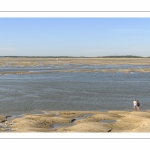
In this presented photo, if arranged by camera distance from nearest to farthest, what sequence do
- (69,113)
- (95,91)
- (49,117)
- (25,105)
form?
(49,117) → (69,113) → (25,105) → (95,91)

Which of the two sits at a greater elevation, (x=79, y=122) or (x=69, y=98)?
(x=69, y=98)

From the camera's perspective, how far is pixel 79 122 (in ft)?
54.5

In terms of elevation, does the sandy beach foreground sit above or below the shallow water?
below

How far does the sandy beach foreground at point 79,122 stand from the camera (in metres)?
15.0

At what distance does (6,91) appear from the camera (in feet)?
96.2

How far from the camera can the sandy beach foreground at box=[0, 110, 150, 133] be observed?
15.0 m

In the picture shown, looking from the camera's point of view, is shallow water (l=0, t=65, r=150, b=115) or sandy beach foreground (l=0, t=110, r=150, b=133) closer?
sandy beach foreground (l=0, t=110, r=150, b=133)

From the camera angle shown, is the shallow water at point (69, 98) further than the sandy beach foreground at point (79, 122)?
Yes

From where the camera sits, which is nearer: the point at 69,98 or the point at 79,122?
the point at 79,122

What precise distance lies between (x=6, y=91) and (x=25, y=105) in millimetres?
7787

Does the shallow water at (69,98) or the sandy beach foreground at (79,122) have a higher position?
the shallow water at (69,98)
